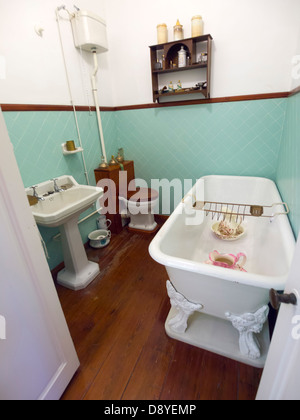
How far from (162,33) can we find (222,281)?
2.30 metres

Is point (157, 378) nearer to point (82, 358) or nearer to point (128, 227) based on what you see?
point (82, 358)

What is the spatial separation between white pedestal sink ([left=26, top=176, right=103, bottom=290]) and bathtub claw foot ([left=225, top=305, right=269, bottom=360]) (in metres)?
1.21

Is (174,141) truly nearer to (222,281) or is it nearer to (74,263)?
(74,263)

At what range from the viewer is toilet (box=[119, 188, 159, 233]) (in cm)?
233

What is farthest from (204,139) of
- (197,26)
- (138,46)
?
(138,46)

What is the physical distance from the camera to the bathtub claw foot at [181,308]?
4.02 ft

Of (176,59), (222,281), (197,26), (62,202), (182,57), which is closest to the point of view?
(222,281)

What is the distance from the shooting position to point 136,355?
1244 millimetres

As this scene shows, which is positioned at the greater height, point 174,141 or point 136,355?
point 174,141

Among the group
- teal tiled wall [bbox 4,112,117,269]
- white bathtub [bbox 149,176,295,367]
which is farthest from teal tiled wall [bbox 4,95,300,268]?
white bathtub [bbox 149,176,295,367]

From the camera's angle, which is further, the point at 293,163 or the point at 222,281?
the point at 293,163

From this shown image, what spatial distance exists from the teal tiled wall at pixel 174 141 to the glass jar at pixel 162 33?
1.99 feet

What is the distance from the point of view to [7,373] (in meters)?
0.77

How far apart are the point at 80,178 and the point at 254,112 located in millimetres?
1881
